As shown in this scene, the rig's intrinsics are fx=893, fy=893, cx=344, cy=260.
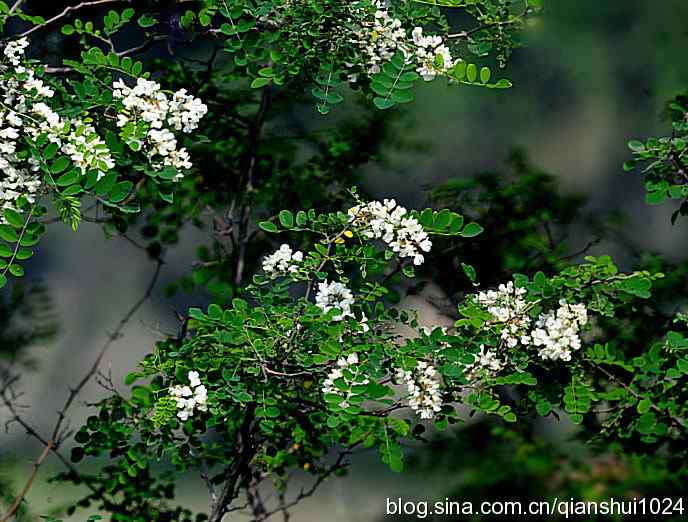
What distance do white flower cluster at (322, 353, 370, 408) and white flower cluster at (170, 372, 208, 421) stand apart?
0.23 meters

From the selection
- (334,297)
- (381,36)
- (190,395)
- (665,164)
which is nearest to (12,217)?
(190,395)

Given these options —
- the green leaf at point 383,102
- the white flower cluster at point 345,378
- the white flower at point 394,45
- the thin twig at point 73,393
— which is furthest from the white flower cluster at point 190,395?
the thin twig at point 73,393

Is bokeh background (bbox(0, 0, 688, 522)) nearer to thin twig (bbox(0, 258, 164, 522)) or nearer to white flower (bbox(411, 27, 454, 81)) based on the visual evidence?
thin twig (bbox(0, 258, 164, 522))

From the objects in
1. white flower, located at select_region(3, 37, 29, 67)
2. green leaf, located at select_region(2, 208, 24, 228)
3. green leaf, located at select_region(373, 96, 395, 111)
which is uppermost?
white flower, located at select_region(3, 37, 29, 67)

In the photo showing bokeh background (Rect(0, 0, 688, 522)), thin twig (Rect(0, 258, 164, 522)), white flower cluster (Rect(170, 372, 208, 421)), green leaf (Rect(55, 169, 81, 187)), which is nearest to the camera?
green leaf (Rect(55, 169, 81, 187))

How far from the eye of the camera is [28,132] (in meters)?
1.66

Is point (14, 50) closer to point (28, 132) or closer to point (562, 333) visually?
point (28, 132)

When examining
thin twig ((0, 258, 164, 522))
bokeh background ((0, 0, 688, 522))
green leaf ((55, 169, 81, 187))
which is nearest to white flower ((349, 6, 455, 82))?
green leaf ((55, 169, 81, 187))

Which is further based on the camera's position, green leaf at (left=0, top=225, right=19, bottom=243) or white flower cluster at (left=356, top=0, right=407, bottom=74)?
white flower cluster at (left=356, top=0, right=407, bottom=74)

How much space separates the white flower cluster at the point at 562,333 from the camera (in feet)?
5.75

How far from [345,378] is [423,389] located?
0.62ft

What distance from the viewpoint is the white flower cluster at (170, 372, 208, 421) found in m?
1.69

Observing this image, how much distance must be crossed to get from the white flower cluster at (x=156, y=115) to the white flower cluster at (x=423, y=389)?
61cm

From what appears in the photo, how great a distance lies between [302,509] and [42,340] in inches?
37.4
